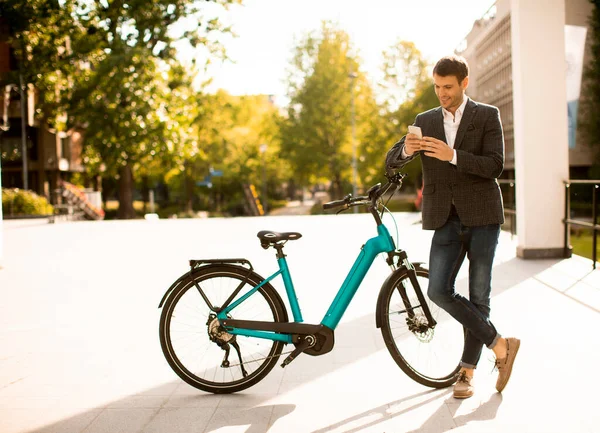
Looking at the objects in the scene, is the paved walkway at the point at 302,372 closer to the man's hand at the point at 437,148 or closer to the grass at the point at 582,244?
the grass at the point at 582,244

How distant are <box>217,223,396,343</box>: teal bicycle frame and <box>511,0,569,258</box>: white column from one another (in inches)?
267

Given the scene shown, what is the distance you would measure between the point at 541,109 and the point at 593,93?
45438 millimetres

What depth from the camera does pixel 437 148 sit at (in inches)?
165

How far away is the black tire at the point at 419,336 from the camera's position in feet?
15.1

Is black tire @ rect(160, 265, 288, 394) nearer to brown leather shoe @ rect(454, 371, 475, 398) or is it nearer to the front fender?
the front fender

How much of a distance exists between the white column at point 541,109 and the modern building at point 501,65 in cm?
4706

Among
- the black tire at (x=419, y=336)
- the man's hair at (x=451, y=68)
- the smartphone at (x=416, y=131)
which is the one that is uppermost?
the man's hair at (x=451, y=68)

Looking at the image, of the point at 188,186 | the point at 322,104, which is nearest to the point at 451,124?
the point at 322,104

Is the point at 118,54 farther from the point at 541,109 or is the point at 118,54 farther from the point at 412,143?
the point at 412,143

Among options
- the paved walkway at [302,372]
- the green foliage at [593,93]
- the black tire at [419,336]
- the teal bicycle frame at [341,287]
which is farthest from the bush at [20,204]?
the green foliage at [593,93]

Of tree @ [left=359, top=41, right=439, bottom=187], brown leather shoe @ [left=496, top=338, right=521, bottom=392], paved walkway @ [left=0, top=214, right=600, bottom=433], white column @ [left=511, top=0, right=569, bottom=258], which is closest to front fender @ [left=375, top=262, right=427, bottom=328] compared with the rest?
paved walkway @ [left=0, top=214, right=600, bottom=433]

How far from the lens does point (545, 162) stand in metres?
10.9

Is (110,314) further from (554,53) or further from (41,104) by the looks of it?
(41,104)

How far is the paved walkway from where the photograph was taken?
4.25m
